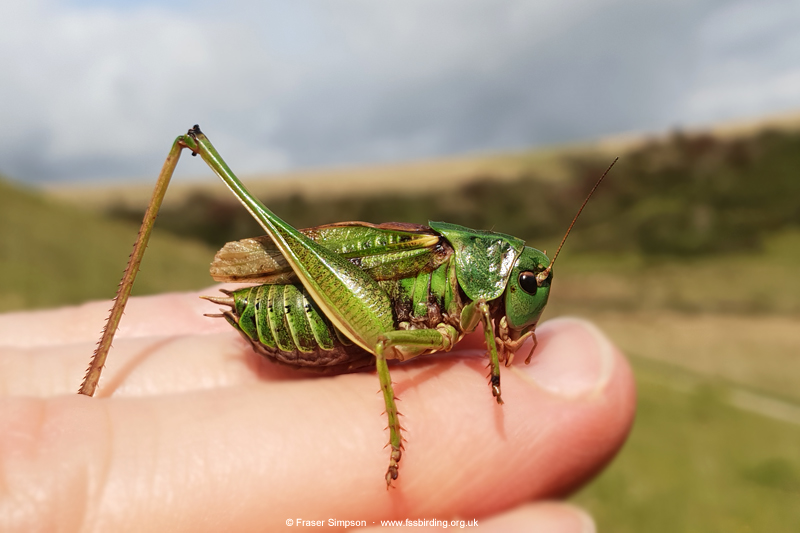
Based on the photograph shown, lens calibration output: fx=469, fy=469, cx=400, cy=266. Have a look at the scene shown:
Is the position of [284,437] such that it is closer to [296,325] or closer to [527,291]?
[296,325]

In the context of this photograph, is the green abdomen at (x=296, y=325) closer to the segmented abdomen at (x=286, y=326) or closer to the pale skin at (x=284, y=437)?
the segmented abdomen at (x=286, y=326)

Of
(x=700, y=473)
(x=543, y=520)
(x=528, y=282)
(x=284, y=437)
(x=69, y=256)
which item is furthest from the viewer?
(x=69, y=256)

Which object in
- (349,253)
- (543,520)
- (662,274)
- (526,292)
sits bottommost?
(662,274)

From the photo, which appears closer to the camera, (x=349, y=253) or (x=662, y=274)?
(x=349, y=253)

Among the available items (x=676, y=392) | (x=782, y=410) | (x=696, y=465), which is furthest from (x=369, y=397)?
(x=782, y=410)

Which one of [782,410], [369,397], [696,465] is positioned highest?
[369,397]

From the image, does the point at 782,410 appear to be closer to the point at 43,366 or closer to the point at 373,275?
the point at 373,275

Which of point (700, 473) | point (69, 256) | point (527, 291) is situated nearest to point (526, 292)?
point (527, 291)

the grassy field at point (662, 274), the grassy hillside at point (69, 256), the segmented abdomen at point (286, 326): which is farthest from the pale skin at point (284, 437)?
the grassy hillside at point (69, 256)
